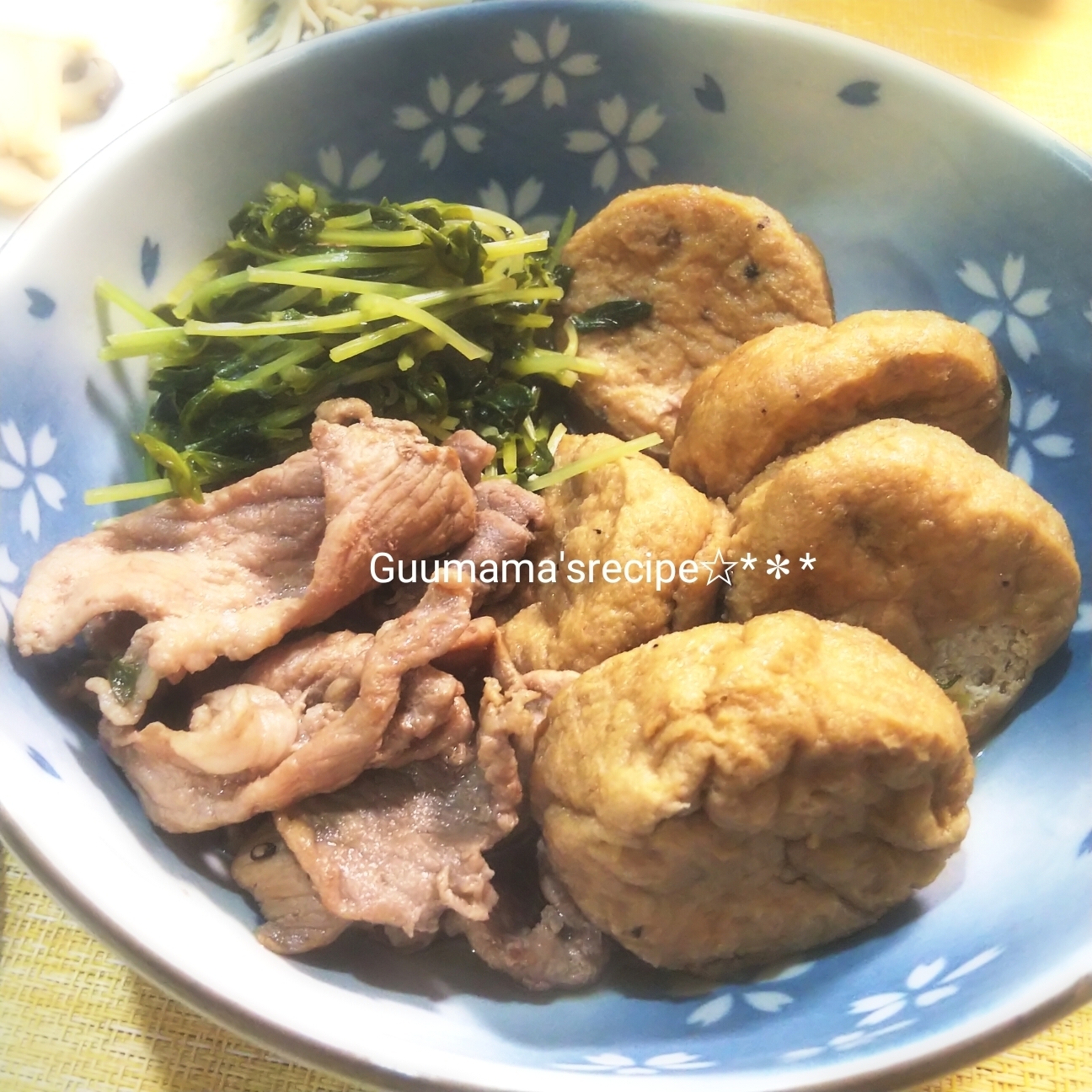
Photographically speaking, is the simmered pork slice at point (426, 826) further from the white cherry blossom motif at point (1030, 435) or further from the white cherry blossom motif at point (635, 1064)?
the white cherry blossom motif at point (1030, 435)

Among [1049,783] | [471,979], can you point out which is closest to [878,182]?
[1049,783]

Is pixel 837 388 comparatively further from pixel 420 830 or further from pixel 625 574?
pixel 420 830

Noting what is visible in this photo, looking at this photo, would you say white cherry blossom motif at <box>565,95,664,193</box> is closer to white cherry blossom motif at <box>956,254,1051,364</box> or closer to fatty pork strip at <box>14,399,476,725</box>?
white cherry blossom motif at <box>956,254,1051,364</box>

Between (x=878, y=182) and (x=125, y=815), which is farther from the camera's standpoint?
(x=878, y=182)


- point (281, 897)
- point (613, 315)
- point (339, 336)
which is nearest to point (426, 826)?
point (281, 897)

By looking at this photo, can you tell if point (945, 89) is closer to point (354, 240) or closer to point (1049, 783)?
point (354, 240)
